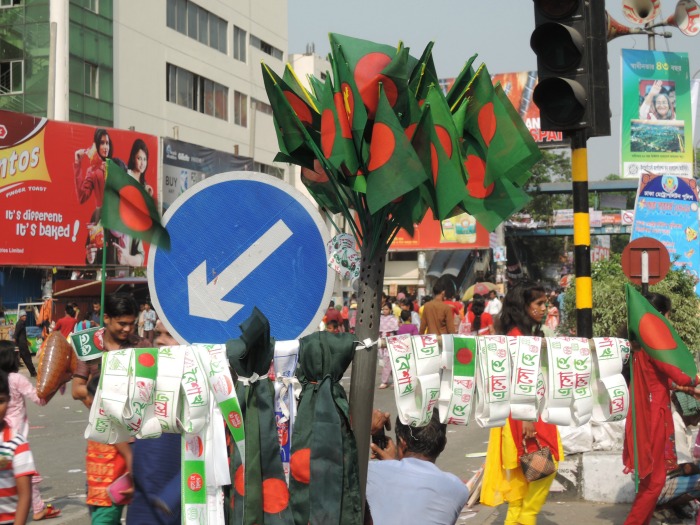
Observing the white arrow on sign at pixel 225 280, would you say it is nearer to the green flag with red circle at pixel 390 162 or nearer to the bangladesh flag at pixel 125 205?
the bangladesh flag at pixel 125 205

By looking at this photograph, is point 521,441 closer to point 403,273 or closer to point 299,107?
point 299,107

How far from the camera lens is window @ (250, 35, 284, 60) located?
45925mm

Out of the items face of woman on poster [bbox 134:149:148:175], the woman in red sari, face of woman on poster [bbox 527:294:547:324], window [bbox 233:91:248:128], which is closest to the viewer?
the woman in red sari

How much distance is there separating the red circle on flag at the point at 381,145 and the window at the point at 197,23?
3759cm

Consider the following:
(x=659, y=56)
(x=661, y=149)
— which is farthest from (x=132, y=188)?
(x=661, y=149)

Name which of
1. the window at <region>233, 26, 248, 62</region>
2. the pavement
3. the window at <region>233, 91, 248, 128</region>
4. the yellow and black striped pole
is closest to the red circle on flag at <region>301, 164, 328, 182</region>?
the yellow and black striped pole

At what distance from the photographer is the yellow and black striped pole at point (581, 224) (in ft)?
17.7

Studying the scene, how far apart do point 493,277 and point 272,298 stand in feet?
182

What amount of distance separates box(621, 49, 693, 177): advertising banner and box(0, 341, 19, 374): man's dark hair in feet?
42.9

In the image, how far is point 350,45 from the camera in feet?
9.82

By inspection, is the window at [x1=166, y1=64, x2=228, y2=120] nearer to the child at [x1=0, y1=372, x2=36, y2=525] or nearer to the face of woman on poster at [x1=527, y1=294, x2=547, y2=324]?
the face of woman on poster at [x1=527, y1=294, x2=547, y2=324]

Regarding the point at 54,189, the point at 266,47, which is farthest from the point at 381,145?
the point at 266,47

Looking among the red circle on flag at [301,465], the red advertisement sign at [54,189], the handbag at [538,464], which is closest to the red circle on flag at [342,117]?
the red circle on flag at [301,465]

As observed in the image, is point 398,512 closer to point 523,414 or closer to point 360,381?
point 523,414
